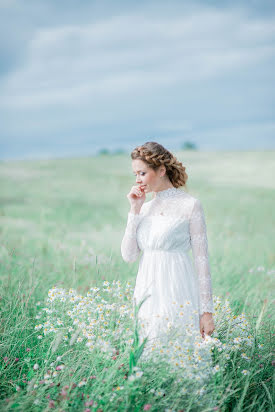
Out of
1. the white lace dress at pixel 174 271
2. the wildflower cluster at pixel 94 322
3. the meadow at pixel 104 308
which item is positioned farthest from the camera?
the wildflower cluster at pixel 94 322

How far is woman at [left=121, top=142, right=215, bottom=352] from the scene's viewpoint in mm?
3133

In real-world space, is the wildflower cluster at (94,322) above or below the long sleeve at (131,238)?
below

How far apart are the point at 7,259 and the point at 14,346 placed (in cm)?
296

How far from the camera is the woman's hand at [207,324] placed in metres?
3.14

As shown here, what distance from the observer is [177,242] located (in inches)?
125

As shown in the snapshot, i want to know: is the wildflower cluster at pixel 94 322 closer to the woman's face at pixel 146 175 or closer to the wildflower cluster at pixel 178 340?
the wildflower cluster at pixel 178 340

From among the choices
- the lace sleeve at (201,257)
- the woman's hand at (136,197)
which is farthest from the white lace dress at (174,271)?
the woman's hand at (136,197)

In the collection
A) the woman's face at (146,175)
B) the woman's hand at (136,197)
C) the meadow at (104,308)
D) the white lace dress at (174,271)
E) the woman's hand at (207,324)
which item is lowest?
the meadow at (104,308)

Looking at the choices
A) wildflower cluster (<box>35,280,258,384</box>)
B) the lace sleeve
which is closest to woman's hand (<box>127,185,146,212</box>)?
the lace sleeve

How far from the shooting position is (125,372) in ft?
9.95

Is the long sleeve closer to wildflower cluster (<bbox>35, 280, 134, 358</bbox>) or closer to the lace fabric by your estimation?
the lace fabric

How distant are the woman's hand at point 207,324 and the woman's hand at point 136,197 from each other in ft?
3.05

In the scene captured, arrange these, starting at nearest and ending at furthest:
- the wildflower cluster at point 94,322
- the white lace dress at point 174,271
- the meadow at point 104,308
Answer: the meadow at point 104,308
the white lace dress at point 174,271
the wildflower cluster at point 94,322

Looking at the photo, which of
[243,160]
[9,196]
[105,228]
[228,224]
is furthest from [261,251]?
[243,160]
